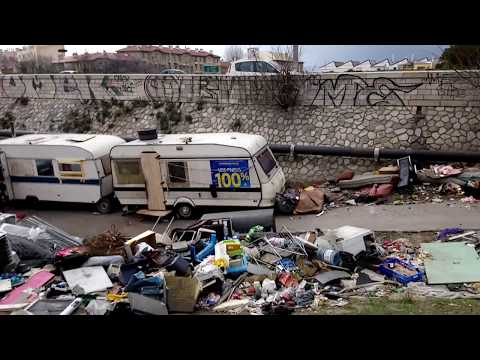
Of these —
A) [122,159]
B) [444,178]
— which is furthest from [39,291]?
[444,178]

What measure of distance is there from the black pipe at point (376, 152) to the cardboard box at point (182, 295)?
952cm

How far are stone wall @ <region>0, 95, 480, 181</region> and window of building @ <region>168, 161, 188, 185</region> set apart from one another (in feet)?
17.8

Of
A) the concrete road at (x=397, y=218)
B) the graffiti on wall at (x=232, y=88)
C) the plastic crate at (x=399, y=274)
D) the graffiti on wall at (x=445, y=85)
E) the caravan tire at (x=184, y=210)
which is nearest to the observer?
the plastic crate at (x=399, y=274)

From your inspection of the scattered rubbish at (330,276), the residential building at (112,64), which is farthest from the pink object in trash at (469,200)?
the residential building at (112,64)

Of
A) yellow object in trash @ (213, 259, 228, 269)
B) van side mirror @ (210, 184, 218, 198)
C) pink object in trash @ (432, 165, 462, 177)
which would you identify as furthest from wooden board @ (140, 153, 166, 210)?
pink object in trash @ (432, 165, 462, 177)

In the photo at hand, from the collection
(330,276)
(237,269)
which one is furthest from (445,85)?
(237,269)

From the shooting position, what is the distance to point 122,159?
13008 mm

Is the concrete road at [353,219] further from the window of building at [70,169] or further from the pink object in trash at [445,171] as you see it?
the window of building at [70,169]

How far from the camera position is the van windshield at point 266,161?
40.0 ft

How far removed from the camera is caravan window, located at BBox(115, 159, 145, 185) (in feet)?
42.4

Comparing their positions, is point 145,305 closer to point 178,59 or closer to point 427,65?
point 427,65

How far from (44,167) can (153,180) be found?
4282 millimetres

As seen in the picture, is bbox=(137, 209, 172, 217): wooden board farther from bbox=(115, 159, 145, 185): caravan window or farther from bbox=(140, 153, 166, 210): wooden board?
bbox=(115, 159, 145, 185): caravan window
